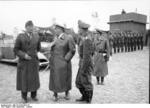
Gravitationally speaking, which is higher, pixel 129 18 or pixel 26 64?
pixel 129 18

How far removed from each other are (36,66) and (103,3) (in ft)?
7.23

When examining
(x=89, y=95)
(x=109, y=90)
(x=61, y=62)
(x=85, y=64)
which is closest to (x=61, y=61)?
(x=61, y=62)

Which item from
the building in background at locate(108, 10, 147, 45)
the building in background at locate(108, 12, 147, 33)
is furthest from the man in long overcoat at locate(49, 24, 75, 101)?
the building in background at locate(108, 12, 147, 33)

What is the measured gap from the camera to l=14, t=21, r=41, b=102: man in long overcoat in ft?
16.0

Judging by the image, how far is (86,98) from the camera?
5.12 m

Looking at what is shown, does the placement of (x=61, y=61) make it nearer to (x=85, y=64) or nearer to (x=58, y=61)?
(x=58, y=61)

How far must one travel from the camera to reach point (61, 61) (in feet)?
16.4

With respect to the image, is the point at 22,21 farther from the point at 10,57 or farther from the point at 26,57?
the point at 10,57

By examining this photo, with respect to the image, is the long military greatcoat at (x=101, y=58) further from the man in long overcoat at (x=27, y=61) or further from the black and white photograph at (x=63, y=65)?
the man in long overcoat at (x=27, y=61)

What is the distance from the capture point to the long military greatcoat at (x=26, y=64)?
192 inches

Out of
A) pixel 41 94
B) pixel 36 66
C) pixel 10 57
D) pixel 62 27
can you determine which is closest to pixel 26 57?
pixel 36 66

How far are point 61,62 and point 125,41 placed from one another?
13876 mm

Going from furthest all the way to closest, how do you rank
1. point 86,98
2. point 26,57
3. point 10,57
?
point 10,57 < point 86,98 < point 26,57

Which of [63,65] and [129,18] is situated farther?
[129,18]
